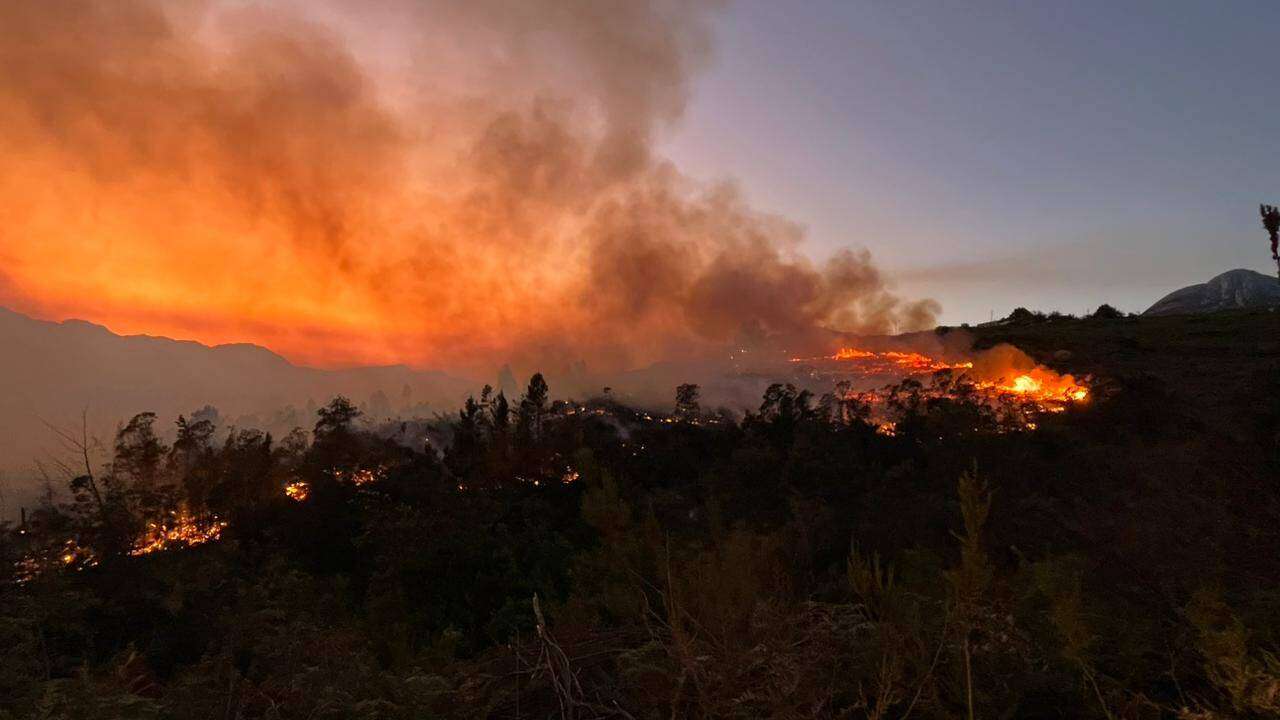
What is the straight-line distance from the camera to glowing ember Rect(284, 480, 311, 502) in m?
27.9

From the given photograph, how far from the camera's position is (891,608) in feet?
15.2

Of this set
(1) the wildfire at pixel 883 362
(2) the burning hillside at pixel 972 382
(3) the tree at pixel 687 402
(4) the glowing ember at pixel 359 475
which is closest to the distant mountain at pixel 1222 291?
(1) the wildfire at pixel 883 362

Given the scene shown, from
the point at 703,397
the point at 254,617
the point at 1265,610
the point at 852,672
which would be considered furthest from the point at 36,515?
the point at 703,397

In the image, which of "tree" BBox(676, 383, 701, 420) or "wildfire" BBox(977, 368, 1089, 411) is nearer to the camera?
"wildfire" BBox(977, 368, 1089, 411)

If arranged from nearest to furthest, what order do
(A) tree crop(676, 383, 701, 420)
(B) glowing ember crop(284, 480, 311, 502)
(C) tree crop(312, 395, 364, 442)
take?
(B) glowing ember crop(284, 480, 311, 502), (C) tree crop(312, 395, 364, 442), (A) tree crop(676, 383, 701, 420)

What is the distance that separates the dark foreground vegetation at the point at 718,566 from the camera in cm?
365

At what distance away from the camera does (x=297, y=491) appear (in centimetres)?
2883

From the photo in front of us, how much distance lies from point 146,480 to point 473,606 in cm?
2239

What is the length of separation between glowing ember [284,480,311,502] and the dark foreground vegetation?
24cm

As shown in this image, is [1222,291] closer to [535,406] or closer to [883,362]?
[883,362]

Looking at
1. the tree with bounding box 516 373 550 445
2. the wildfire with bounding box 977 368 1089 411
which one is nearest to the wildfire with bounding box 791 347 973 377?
the wildfire with bounding box 977 368 1089 411

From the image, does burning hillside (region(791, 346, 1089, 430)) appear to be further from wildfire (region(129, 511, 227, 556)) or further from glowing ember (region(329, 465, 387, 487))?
wildfire (region(129, 511, 227, 556))

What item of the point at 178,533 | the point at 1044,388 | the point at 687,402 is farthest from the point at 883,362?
Result: the point at 178,533

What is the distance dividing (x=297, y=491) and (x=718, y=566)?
27317mm
